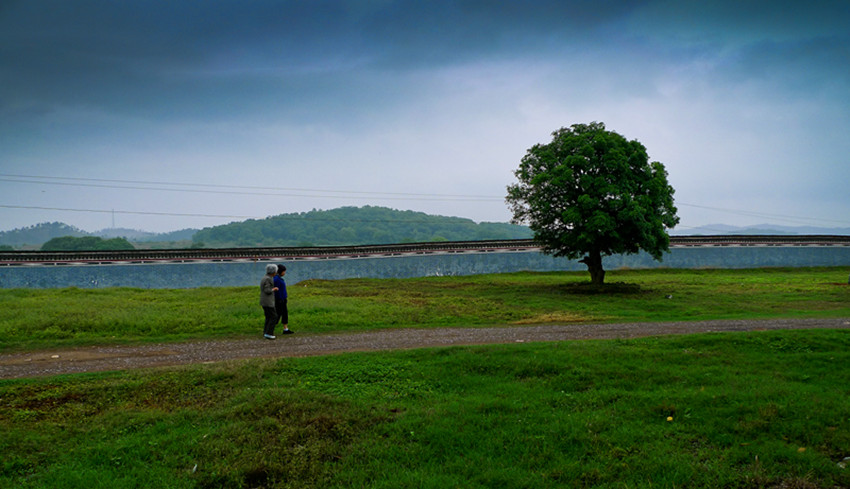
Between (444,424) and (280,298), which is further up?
(280,298)

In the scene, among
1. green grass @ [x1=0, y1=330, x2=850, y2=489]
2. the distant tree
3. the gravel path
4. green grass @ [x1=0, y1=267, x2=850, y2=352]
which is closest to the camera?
green grass @ [x1=0, y1=330, x2=850, y2=489]

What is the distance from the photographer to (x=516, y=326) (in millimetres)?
15805

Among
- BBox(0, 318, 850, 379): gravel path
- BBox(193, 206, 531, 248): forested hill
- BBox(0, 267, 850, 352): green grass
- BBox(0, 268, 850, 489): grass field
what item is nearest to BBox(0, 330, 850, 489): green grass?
BBox(0, 268, 850, 489): grass field

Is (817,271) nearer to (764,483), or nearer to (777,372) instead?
(777,372)

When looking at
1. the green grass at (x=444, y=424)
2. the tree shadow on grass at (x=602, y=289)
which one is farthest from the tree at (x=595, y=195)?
the green grass at (x=444, y=424)

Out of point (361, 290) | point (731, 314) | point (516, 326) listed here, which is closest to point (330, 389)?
point (516, 326)

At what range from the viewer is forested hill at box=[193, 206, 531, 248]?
317 ft

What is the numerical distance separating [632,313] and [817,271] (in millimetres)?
27952

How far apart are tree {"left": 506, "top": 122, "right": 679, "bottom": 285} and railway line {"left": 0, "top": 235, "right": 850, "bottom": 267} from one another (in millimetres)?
11327

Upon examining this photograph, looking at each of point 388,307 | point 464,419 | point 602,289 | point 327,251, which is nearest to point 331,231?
point 327,251

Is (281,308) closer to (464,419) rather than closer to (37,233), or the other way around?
(464,419)

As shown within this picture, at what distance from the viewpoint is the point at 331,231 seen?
99.6 m

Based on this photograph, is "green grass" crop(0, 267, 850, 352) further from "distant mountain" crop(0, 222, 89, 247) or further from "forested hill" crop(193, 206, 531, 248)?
"distant mountain" crop(0, 222, 89, 247)

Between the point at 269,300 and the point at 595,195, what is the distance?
16.6 meters
